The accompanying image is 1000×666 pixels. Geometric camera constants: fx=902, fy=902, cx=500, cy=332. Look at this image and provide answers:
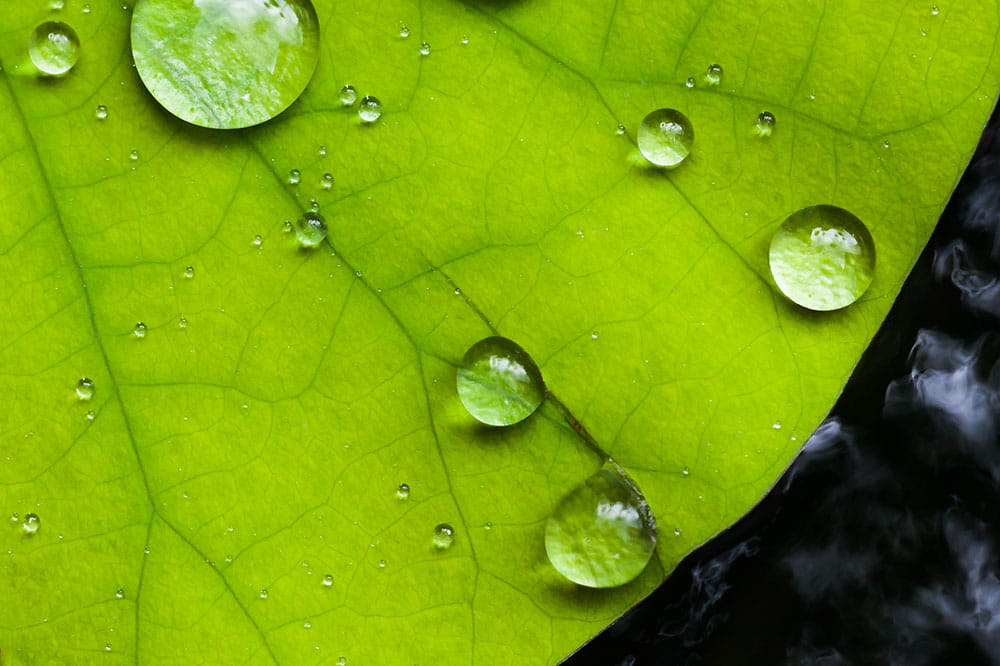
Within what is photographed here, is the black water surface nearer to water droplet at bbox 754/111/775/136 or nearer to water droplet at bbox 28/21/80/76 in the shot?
water droplet at bbox 754/111/775/136

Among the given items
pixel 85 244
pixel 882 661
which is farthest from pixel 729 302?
pixel 85 244

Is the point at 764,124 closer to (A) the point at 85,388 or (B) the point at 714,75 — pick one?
(B) the point at 714,75

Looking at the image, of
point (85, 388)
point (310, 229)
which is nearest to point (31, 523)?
point (85, 388)

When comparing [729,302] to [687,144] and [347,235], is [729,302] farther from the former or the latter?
[347,235]

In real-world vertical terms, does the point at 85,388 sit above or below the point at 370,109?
below

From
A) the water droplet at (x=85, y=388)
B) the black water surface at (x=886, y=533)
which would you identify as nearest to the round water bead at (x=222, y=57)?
the water droplet at (x=85, y=388)

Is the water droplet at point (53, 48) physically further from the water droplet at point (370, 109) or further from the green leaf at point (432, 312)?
the water droplet at point (370, 109)
